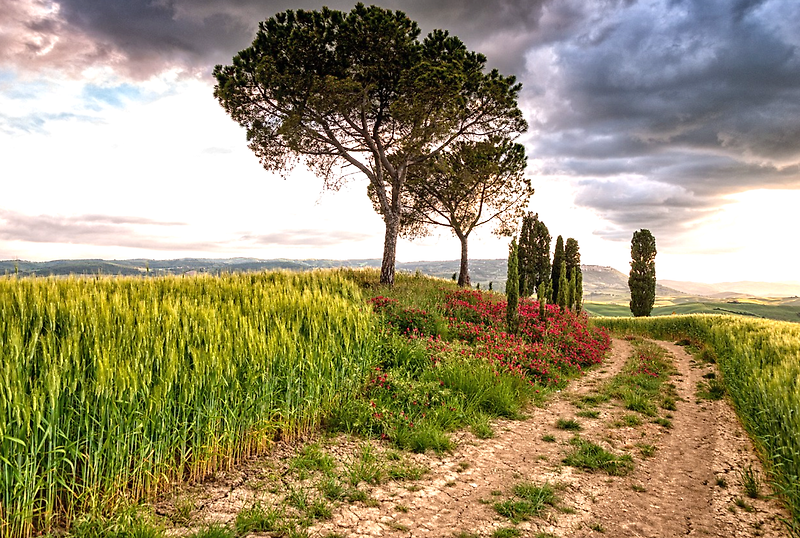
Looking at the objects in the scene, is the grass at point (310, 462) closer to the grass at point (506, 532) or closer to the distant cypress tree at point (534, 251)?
the grass at point (506, 532)

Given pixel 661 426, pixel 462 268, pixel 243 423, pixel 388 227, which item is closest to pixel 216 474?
pixel 243 423

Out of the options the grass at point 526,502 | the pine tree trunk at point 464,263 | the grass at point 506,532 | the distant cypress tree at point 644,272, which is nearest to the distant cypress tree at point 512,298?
the grass at point 526,502

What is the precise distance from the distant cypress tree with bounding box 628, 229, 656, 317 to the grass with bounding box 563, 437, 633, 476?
3807cm

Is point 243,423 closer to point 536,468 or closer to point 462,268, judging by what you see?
point 536,468

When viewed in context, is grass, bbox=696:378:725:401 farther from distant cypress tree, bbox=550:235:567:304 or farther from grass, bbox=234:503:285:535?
distant cypress tree, bbox=550:235:567:304

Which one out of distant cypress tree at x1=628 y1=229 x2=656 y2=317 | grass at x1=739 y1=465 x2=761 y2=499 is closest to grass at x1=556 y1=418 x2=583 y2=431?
grass at x1=739 y1=465 x2=761 y2=499

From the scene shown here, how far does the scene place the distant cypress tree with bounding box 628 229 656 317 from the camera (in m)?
38.9

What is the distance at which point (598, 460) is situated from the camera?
20.8ft

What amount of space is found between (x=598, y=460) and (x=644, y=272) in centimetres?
3890

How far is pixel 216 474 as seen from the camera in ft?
16.3

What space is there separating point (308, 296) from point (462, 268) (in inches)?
924

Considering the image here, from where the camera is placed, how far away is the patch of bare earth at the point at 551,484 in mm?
4484

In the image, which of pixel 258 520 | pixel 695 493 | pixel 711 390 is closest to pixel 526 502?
pixel 695 493

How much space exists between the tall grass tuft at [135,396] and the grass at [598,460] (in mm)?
4016
